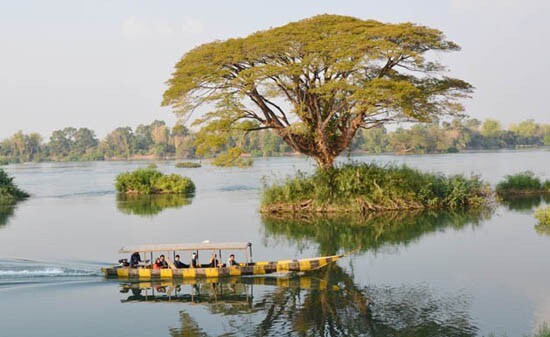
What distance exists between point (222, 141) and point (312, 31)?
8.86 m

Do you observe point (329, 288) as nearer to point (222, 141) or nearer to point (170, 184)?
point (222, 141)

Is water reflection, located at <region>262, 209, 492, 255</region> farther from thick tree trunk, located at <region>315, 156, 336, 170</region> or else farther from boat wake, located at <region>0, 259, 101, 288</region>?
boat wake, located at <region>0, 259, 101, 288</region>

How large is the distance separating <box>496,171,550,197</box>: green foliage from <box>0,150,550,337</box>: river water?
745cm

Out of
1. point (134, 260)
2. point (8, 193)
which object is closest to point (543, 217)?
point (134, 260)

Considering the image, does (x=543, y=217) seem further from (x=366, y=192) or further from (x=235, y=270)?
(x=235, y=270)

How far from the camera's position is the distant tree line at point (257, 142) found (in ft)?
448

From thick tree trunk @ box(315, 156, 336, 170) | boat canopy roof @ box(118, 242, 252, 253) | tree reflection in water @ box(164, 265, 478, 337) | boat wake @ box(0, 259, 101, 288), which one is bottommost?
tree reflection in water @ box(164, 265, 478, 337)

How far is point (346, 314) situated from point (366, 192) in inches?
833

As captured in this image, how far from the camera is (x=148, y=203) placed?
47438mm

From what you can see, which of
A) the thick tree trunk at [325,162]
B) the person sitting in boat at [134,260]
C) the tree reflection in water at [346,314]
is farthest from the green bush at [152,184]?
the tree reflection in water at [346,314]

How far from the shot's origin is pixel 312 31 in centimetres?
3469

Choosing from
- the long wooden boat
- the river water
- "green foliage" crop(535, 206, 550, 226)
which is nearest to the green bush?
the river water

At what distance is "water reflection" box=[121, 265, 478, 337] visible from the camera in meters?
15.5

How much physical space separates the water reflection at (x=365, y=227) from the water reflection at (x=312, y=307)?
6.03 m
